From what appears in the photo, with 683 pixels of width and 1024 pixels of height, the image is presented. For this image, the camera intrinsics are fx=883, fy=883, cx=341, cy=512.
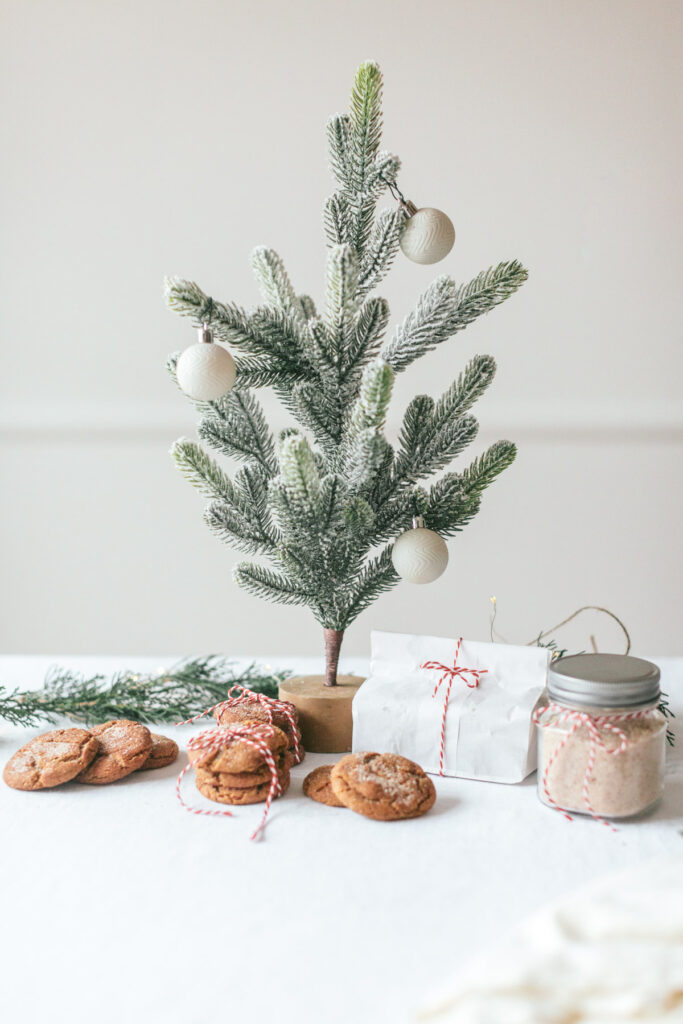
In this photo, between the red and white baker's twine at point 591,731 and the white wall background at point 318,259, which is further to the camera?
the white wall background at point 318,259

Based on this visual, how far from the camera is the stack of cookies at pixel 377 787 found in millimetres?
757

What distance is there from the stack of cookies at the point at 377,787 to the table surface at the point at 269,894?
0.04 feet

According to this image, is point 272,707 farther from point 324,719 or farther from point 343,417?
point 343,417

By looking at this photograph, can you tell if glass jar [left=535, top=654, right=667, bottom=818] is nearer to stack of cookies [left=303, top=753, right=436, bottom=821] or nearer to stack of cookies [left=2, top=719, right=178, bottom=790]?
stack of cookies [left=303, top=753, right=436, bottom=821]

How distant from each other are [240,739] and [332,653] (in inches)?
7.0

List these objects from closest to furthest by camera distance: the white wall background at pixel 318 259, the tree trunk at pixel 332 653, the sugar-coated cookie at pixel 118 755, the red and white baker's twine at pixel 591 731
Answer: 1. the red and white baker's twine at pixel 591 731
2. the sugar-coated cookie at pixel 118 755
3. the tree trunk at pixel 332 653
4. the white wall background at pixel 318 259

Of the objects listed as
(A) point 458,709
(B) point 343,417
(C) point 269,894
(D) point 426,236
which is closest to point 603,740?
(A) point 458,709

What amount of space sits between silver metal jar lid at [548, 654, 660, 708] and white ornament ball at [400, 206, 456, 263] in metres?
0.42

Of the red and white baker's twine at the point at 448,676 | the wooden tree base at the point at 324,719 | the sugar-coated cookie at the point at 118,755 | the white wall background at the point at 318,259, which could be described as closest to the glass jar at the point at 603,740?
the red and white baker's twine at the point at 448,676

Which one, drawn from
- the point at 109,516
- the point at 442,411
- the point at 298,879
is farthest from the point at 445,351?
the point at 298,879

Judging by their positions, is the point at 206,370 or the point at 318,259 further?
the point at 318,259

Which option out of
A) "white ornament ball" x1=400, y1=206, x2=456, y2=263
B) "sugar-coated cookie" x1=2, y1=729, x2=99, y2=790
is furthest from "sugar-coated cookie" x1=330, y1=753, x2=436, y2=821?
"white ornament ball" x1=400, y1=206, x2=456, y2=263

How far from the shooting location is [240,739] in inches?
31.4

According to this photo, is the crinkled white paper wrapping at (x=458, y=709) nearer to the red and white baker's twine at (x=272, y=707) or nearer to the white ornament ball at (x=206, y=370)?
the red and white baker's twine at (x=272, y=707)
